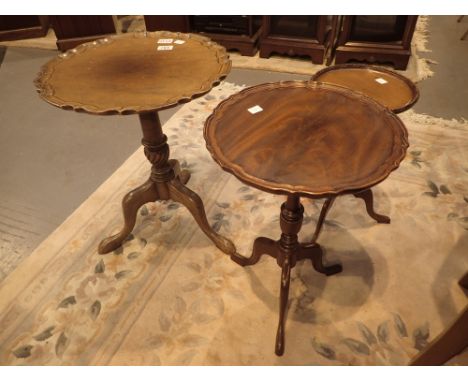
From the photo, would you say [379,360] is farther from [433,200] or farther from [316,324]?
[433,200]

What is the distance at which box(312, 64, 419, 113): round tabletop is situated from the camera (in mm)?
1521

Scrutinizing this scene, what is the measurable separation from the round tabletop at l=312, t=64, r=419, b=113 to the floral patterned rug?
0.59 meters

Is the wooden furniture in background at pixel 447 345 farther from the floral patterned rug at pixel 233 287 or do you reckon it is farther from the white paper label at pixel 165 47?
the white paper label at pixel 165 47

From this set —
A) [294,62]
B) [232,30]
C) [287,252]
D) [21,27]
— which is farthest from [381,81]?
[21,27]

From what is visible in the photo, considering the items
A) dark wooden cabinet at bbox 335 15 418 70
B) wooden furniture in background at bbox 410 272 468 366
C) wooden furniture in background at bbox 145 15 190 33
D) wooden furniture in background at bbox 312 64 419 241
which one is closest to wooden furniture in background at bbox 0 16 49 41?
wooden furniture in background at bbox 145 15 190 33

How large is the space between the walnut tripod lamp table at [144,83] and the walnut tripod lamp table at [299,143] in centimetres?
19

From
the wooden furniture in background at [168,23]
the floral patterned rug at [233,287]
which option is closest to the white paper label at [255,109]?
the floral patterned rug at [233,287]

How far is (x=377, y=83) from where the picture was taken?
1.65 meters

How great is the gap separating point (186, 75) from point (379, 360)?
126cm

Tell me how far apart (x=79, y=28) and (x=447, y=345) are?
3.88 m

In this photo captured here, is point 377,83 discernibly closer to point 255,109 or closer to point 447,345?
point 255,109

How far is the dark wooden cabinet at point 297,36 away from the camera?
3079mm

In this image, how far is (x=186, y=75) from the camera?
4.31ft

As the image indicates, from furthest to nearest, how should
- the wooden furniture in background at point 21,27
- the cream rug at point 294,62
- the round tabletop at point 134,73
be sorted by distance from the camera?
the wooden furniture in background at point 21,27, the cream rug at point 294,62, the round tabletop at point 134,73
